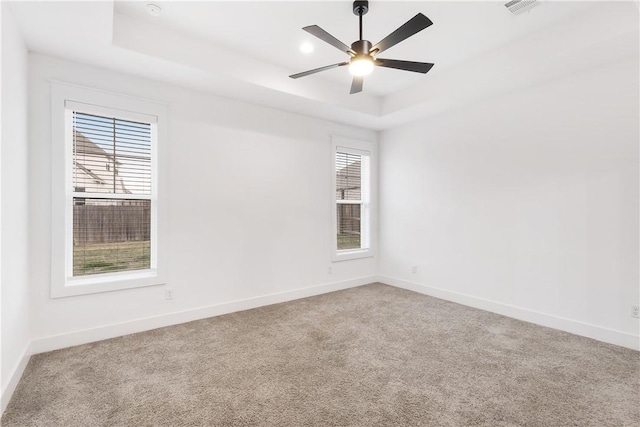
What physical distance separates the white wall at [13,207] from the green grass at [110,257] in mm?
452

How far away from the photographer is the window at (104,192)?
9.62 feet

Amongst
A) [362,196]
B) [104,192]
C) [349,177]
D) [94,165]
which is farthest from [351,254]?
[94,165]

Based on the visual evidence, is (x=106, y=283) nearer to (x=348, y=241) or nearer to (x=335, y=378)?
(x=335, y=378)

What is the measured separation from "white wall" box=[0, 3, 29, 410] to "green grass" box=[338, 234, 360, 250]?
3.77 m

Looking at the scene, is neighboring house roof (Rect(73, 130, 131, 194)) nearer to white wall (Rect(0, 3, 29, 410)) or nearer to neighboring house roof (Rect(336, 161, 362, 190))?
white wall (Rect(0, 3, 29, 410))

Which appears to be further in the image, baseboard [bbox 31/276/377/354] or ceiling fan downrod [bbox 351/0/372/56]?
baseboard [bbox 31/276/377/354]

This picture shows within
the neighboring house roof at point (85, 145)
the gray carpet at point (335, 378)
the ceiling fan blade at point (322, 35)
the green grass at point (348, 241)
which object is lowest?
the gray carpet at point (335, 378)

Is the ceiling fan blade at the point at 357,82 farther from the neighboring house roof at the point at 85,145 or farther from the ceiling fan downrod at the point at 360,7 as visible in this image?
the neighboring house roof at the point at 85,145

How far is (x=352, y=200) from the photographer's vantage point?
5.35 metres

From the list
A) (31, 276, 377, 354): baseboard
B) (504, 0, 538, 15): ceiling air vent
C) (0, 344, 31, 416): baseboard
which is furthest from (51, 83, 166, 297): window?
(504, 0, 538, 15): ceiling air vent

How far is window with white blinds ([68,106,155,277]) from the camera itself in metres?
3.12

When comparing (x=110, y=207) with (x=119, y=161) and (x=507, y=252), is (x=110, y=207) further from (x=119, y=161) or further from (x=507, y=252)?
Result: (x=507, y=252)

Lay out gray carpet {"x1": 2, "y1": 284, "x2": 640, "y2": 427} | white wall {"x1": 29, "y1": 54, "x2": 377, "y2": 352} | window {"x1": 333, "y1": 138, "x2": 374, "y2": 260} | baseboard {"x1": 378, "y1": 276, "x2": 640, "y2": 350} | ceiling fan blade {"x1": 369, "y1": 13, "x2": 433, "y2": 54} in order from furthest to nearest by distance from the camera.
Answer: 1. window {"x1": 333, "y1": 138, "x2": 374, "y2": 260}
2. baseboard {"x1": 378, "y1": 276, "x2": 640, "y2": 350}
3. white wall {"x1": 29, "y1": 54, "x2": 377, "y2": 352}
4. ceiling fan blade {"x1": 369, "y1": 13, "x2": 433, "y2": 54}
5. gray carpet {"x1": 2, "y1": 284, "x2": 640, "y2": 427}

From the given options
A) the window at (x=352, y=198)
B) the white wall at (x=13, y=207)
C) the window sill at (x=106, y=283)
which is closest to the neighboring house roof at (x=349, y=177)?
the window at (x=352, y=198)
